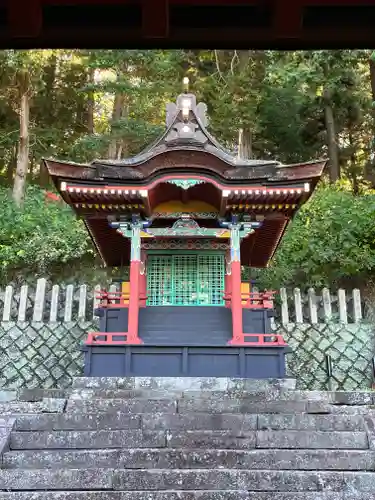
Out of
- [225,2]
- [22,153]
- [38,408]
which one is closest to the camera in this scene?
[225,2]

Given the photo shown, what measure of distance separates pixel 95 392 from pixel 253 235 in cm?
467

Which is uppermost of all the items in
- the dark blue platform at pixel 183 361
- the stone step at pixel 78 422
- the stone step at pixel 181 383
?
the dark blue platform at pixel 183 361

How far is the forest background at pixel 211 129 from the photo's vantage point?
1430 centimetres

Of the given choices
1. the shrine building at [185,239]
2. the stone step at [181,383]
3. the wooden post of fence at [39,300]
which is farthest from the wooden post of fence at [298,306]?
the wooden post of fence at [39,300]

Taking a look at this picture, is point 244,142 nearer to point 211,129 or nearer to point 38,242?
point 211,129

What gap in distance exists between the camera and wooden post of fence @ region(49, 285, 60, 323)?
1267cm

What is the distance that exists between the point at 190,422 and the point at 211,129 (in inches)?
524

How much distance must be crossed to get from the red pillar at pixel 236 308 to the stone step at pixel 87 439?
3007 mm

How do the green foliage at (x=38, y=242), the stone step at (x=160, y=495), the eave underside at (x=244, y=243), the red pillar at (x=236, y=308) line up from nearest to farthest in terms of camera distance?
the stone step at (x=160, y=495) < the red pillar at (x=236, y=308) < the eave underside at (x=244, y=243) < the green foliage at (x=38, y=242)

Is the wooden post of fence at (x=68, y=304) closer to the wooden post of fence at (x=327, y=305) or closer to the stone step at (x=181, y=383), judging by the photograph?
the stone step at (x=181, y=383)

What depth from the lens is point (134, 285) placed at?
30.6 feet

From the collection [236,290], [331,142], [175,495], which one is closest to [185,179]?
[236,290]

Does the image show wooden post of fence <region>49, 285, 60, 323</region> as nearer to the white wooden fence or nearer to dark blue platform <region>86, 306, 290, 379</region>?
the white wooden fence

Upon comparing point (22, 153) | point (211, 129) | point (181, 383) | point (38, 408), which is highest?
point (211, 129)
